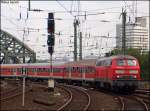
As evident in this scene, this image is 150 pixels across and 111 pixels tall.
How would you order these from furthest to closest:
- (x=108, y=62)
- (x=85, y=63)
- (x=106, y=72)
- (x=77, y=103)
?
(x=85, y=63) < (x=106, y=72) < (x=108, y=62) < (x=77, y=103)

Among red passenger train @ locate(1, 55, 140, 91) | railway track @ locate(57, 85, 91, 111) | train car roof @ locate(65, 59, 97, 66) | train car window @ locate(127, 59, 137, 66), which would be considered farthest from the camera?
train car roof @ locate(65, 59, 97, 66)

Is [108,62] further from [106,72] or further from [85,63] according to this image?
[85,63]

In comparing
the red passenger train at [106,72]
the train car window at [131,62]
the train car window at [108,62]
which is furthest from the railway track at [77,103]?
the train car window at [131,62]

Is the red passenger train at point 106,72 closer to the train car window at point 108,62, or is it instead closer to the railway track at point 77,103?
the train car window at point 108,62

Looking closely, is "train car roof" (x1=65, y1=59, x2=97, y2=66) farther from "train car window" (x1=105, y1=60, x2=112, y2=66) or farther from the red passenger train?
"train car window" (x1=105, y1=60, x2=112, y2=66)

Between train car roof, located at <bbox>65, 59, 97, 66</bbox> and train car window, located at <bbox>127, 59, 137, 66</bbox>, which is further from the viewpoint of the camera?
train car roof, located at <bbox>65, 59, 97, 66</bbox>

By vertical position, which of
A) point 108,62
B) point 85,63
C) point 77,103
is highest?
point 108,62

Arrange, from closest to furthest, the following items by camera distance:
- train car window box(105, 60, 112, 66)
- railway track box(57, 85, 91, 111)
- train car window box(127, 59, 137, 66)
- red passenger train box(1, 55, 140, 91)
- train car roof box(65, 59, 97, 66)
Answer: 1. railway track box(57, 85, 91, 111)
2. red passenger train box(1, 55, 140, 91)
3. train car window box(127, 59, 137, 66)
4. train car window box(105, 60, 112, 66)
5. train car roof box(65, 59, 97, 66)

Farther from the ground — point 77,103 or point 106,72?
point 106,72

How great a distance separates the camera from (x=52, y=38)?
34.7 m

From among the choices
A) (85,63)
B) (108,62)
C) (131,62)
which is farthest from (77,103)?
(85,63)

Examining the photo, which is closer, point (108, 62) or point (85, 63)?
point (108, 62)

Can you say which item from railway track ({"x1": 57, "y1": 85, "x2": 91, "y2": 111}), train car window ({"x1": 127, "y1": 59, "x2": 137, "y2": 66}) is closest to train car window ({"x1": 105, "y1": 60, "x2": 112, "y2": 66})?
train car window ({"x1": 127, "y1": 59, "x2": 137, "y2": 66})

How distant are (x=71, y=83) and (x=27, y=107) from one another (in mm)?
34244
